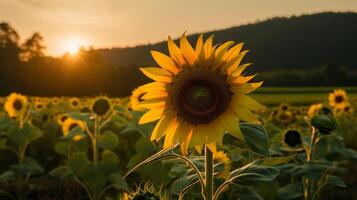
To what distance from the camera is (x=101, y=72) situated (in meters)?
31.5

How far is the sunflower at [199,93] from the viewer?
1.95 metres

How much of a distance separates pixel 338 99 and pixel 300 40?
5837 cm

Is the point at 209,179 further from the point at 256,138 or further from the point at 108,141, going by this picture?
the point at 108,141

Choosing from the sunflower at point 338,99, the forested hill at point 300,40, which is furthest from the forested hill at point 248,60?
the sunflower at point 338,99

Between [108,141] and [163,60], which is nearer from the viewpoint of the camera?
[163,60]

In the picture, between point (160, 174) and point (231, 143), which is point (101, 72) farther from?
point (231, 143)

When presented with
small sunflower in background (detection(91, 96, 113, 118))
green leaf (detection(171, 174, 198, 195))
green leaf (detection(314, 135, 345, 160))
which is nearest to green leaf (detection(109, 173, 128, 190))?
small sunflower in background (detection(91, 96, 113, 118))

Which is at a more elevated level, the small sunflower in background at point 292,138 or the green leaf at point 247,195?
the small sunflower in background at point 292,138

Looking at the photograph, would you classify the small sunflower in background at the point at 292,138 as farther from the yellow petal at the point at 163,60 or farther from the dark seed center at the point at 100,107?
the yellow petal at the point at 163,60

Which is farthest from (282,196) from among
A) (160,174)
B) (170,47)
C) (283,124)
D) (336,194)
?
(283,124)

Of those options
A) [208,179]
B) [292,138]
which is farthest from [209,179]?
[292,138]

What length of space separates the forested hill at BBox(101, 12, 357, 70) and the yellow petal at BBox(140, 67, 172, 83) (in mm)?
51606

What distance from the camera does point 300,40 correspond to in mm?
65375

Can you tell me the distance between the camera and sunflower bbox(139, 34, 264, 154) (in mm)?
1945
